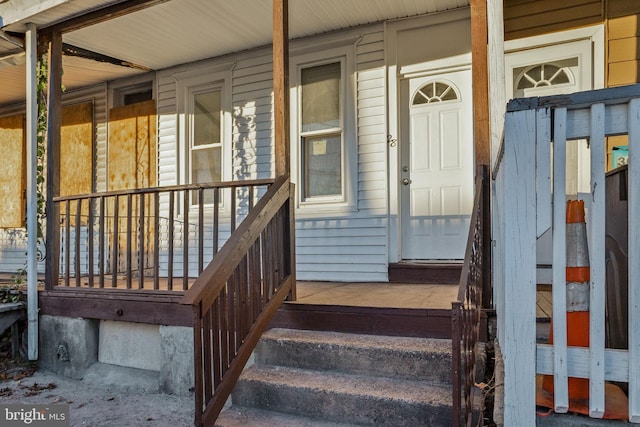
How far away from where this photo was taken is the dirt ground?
3006 mm

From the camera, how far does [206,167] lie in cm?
551

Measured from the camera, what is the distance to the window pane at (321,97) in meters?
4.75

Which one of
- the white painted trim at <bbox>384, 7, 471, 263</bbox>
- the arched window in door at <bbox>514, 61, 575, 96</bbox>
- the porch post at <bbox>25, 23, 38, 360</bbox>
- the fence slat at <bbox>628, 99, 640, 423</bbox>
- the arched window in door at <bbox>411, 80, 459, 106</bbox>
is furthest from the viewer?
the white painted trim at <bbox>384, 7, 471, 263</bbox>

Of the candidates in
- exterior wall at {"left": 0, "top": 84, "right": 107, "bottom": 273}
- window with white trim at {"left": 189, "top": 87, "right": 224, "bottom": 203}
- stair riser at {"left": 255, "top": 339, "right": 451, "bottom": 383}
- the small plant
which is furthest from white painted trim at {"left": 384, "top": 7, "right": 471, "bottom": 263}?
exterior wall at {"left": 0, "top": 84, "right": 107, "bottom": 273}

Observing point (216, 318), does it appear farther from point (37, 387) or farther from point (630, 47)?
point (630, 47)

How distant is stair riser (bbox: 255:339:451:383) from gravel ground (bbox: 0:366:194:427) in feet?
2.33

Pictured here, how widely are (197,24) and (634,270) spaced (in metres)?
4.19

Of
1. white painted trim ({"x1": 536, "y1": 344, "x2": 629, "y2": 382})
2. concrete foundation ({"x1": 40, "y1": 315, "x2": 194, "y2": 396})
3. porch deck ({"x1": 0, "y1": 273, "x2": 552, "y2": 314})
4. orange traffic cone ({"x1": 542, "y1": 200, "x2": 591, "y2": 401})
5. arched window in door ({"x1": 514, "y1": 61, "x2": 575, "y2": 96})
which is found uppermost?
arched window in door ({"x1": 514, "y1": 61, "x2": 575, "y2": 96})

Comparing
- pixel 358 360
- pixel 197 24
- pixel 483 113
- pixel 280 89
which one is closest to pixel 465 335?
pixel 358 360

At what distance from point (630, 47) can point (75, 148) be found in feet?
20.6

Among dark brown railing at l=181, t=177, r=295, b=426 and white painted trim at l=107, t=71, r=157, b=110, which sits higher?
white painted trim at l=107, t=71, r=157, b=110

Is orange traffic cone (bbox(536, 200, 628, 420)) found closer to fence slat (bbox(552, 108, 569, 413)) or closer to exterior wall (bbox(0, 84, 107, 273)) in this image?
fence slat (bbox(552, 108, 569, 413))

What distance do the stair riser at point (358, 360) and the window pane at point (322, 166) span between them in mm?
2157

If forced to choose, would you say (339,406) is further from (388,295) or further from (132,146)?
(132,146)
